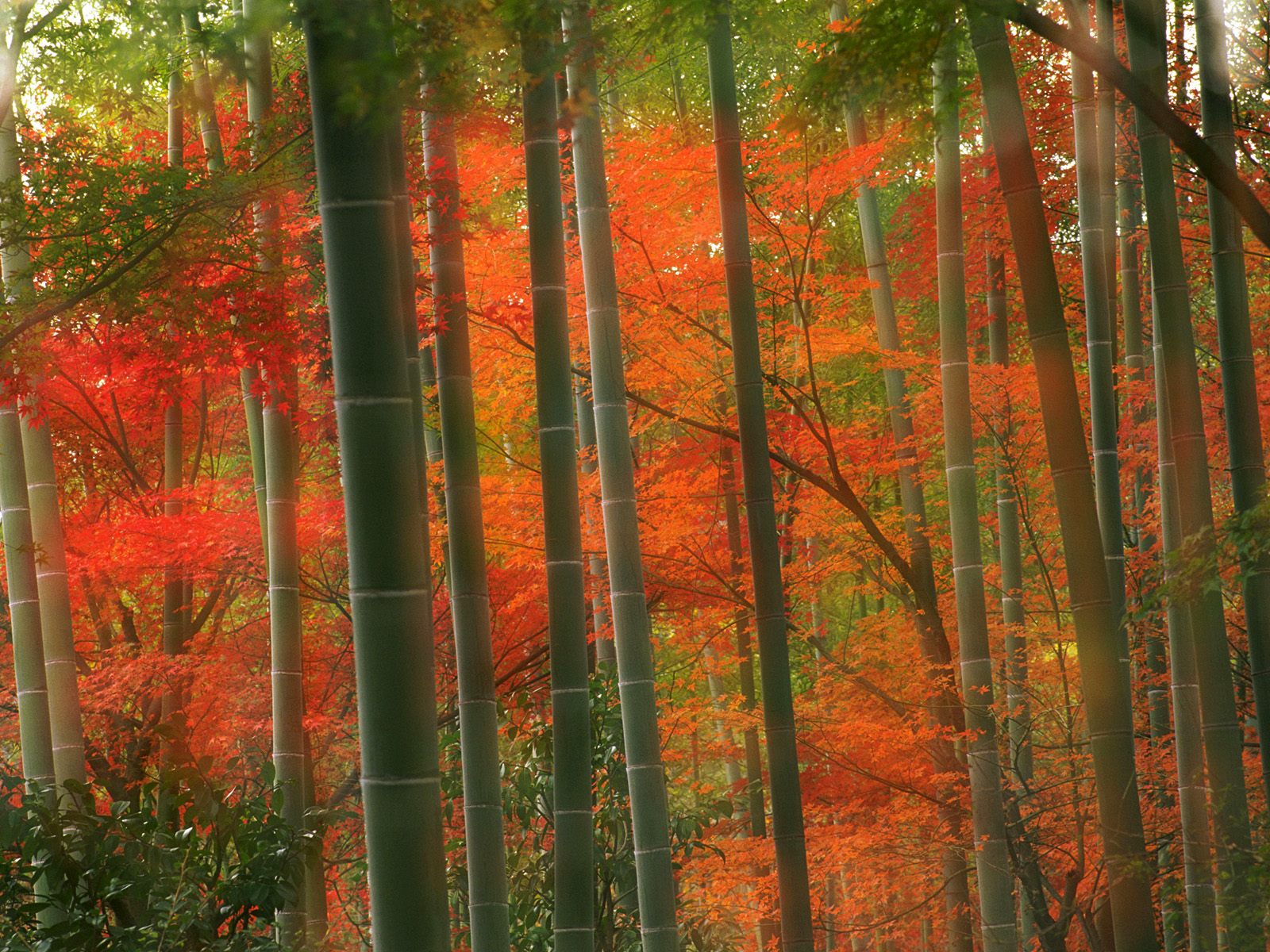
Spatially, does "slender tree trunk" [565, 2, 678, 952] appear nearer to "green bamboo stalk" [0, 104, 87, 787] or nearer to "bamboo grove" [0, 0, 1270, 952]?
"bamboo grove" [0, 0, 1270, 952]

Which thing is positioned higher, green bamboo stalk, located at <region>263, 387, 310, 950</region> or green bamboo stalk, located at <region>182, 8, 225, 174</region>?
green bamboo stalk, located at <region>182, 8, 225, 174</region>

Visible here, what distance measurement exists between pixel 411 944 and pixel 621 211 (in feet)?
20.2

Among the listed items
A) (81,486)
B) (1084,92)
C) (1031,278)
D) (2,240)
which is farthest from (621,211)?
(81,486)

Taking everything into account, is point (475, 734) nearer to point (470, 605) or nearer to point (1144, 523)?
point (470, 605)

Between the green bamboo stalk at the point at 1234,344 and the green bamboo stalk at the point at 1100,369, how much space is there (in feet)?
4.60

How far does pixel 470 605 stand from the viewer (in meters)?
5.04

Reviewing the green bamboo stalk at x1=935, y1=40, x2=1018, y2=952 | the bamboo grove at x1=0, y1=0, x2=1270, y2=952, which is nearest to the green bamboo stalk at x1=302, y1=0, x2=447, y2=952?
the bamboo grove at x1=0, y1=0, x2=1270, y2=952

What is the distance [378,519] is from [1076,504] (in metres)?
2.14

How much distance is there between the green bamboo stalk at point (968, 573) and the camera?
680cm

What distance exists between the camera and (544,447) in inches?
194

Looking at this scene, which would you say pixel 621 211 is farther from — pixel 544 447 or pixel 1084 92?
pixel 544 447

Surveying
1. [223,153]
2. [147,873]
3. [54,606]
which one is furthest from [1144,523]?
[54,606]

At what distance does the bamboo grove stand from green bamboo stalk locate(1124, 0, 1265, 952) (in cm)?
2

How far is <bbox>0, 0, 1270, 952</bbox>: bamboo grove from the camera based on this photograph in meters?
3.19
